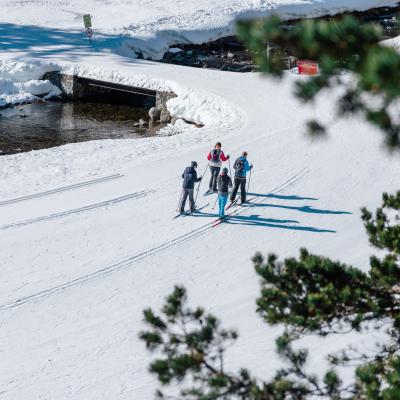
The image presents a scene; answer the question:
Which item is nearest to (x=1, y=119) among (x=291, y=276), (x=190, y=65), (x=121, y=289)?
(x=190, y=65)

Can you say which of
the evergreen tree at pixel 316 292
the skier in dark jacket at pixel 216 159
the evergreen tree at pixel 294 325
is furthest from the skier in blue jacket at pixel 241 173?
the evergreen tree at pixel 294 325

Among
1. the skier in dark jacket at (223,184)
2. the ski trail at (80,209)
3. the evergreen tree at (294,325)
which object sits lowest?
the ski trail at (80,209)

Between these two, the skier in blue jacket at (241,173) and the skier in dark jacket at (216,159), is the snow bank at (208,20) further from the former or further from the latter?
the skier in blue jacket at (241,173)

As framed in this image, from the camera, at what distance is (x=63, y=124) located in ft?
94.3

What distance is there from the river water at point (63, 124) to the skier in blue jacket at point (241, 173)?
10.6 m

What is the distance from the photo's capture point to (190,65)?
35.4m

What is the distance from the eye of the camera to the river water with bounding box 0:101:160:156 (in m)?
26.3

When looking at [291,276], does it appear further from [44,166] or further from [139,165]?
[44,166]

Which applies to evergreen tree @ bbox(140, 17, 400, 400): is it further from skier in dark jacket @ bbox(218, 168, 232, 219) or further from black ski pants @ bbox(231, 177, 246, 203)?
black ski pants @ bbox(231, 177, 246, 203)

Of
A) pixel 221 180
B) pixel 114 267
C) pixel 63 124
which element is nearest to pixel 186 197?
pixel 221 180

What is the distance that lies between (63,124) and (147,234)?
14.4 m

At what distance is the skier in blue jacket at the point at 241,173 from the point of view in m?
16.3

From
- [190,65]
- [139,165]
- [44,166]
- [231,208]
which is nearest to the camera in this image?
[231,208]

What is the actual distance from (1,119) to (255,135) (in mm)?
12590
